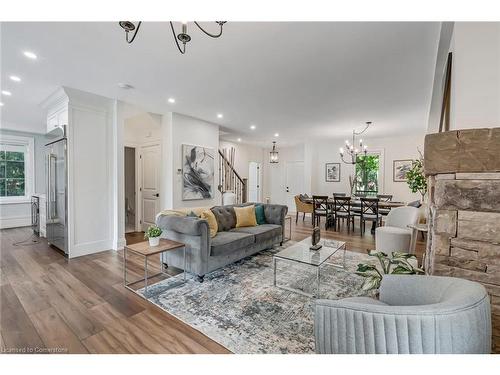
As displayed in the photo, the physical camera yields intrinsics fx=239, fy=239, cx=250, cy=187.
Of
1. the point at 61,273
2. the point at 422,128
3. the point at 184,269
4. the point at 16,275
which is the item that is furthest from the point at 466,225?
the point at 422,128

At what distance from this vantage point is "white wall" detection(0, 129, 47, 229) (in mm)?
6074

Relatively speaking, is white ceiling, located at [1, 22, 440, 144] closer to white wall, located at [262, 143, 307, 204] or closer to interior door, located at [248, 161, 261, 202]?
white wall, located at [262, 143, 307, 204]

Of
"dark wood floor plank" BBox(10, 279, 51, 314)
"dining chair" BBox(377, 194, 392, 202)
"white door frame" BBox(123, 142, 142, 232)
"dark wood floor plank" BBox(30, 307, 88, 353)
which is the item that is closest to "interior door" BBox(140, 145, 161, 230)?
"white door frame" BBox(123, 142, 142, 232)

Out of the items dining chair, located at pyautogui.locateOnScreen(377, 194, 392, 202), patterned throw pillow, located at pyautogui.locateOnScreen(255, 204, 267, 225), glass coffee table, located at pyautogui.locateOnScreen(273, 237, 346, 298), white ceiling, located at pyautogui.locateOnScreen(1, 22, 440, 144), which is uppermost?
white ceiling, located at pyautogui.locateOnScreen(1, 22, 440, 144)

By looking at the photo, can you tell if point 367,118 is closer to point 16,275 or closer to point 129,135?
point 129,135

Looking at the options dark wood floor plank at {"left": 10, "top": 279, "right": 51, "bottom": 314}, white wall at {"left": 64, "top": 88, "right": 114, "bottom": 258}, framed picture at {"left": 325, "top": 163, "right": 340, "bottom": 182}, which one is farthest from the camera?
framed picture at {"left": 325, "top": 163, "right": 340, "bottom": 182}

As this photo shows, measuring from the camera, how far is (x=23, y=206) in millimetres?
6352

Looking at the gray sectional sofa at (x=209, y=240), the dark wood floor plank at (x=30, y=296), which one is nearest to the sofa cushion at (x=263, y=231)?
the gray sectional sofa at (x=209, y=240)

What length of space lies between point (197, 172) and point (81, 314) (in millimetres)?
3545

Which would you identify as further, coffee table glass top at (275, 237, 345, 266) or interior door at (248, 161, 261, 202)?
interior door at (248, 161, 261, 202)

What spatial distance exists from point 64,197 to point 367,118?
234 inches

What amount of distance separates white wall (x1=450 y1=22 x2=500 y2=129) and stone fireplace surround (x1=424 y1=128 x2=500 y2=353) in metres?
0.25

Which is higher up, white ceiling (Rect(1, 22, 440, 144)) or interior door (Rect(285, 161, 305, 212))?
white ceiling (Rect(1, 22, 440, 144))

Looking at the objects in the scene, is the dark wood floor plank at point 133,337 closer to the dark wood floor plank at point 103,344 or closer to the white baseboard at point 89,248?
the dark wood floor plank at point 103,344
